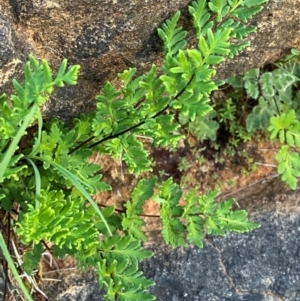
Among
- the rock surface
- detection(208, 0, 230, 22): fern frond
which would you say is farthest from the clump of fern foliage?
the rock surface

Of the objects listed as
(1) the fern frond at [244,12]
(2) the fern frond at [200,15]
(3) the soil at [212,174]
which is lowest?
(3) the soil at [212,174]

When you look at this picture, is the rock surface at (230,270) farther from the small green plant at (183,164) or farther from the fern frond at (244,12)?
the fern frond at (244,12)

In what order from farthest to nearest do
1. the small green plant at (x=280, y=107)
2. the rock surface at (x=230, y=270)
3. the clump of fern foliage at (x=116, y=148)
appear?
the small green plant at (x=280, y=107)
the rock surface at (x=230, y=270)
the clump of fern foliage at (x=116, y=148)

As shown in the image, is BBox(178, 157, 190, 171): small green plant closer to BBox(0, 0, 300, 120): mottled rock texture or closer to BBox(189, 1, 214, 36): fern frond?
BBox(0, 0, 300, 120): mottled rock texture

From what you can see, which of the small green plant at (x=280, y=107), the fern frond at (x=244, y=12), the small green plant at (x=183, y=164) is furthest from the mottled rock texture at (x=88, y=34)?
the small green plant at (x=183, y=164)

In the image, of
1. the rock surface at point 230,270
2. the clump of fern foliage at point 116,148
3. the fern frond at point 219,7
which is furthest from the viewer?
the rock surface at point 230,270

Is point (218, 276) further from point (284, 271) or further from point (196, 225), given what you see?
point (196, 225)

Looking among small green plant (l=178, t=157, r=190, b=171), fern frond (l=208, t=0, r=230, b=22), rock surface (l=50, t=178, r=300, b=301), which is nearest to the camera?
fern frond (l=208, t=0, r=230, b=22)

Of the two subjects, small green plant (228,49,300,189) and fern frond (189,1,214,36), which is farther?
small green plant (228,49,300,189)

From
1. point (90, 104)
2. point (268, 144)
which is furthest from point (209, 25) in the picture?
point (268, 144)
